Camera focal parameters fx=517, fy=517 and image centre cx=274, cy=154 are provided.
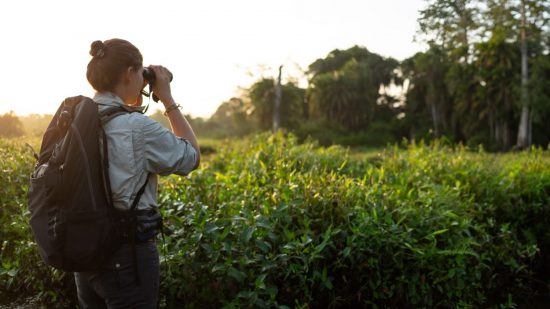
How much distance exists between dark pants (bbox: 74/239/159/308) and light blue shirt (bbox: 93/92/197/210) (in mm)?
206

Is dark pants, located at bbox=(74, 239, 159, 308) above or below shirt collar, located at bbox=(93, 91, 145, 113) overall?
below

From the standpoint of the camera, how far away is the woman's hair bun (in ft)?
6.95

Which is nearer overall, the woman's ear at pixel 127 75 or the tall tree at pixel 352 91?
the woman's ear at pixel 127 75

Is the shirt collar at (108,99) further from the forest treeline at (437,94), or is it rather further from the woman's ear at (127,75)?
the forest treeline at (437,94)

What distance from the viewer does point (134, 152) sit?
6.99ft

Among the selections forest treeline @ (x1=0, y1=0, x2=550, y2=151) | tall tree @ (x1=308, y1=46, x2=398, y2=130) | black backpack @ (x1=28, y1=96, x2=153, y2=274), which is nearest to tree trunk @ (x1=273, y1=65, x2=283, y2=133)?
forest treeline @ (x1=0, y1=0, x2=550, y2=151)

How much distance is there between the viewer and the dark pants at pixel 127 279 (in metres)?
2.13

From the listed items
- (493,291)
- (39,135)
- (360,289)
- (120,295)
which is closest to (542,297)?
(493,291)

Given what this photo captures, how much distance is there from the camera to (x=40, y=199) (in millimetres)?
2119

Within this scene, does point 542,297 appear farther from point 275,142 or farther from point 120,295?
point 120,295

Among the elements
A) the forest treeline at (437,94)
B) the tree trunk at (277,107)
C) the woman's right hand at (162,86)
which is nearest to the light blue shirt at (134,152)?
the woman's right hand at (162,86)

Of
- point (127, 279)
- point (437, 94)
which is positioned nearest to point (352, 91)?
point (437, 94)

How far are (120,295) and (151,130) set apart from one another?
693 millimetres

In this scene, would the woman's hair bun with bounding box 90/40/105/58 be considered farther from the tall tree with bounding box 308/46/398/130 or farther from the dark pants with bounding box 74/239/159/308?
the tall tree with bounding box 308/46/398/130
